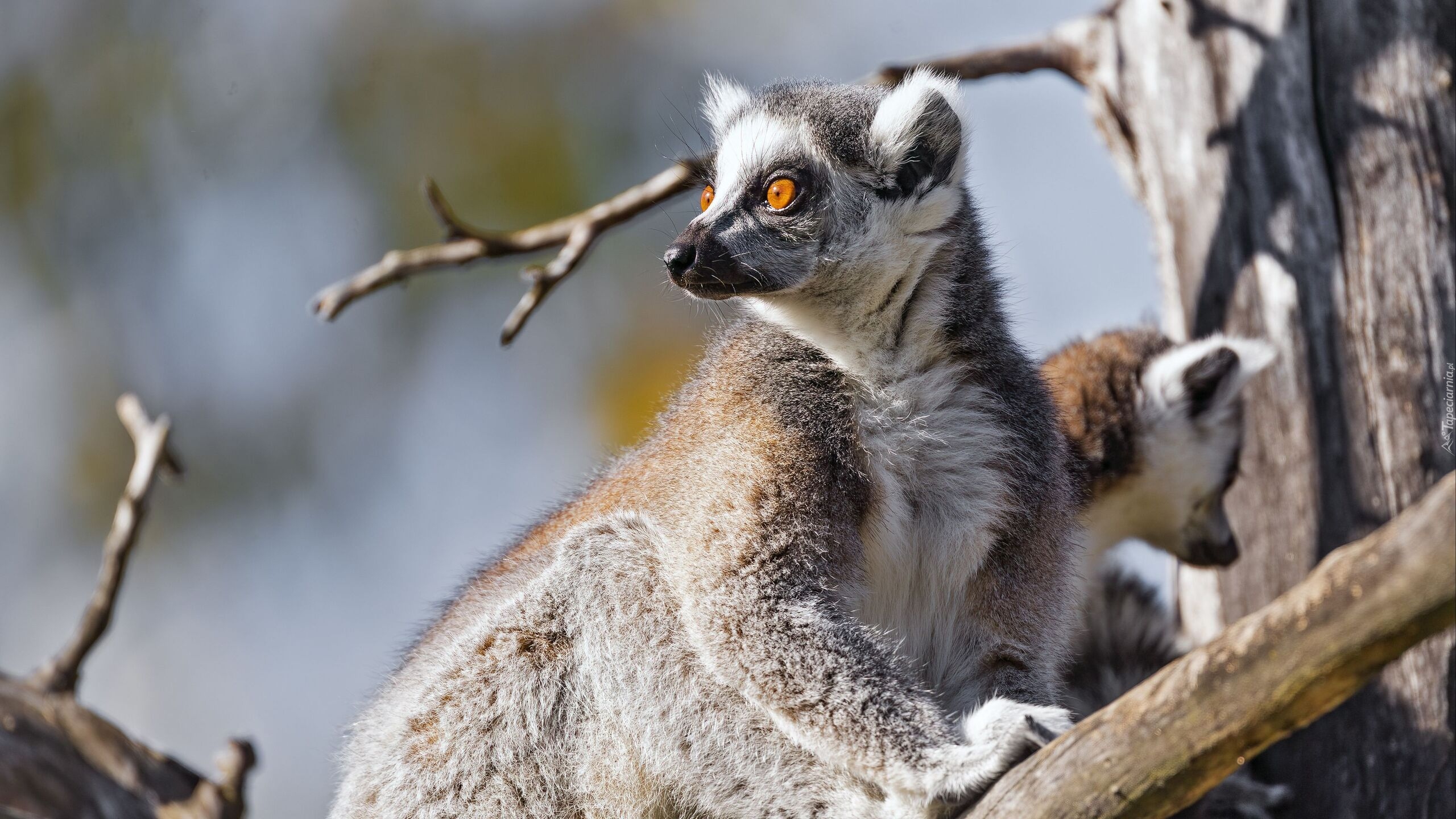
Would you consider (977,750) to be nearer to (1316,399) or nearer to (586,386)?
(1316,399)

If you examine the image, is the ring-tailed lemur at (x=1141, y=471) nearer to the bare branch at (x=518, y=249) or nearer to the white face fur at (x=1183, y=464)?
the white face fur at (x=1183, y=464)

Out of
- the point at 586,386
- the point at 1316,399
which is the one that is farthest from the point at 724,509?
the point at 586,386

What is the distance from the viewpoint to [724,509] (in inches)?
137

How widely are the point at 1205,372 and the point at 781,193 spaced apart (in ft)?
8.13

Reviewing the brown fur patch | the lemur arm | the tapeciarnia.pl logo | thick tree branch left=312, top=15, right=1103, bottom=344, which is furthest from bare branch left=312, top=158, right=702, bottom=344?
the tapeciarnia.pl logo

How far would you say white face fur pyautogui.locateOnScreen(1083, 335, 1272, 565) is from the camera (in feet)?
17.7

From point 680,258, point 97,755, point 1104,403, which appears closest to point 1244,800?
point 1104,403

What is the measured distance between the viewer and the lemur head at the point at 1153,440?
5508 millimetres

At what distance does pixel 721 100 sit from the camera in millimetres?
4445

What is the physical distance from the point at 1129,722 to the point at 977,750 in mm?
540

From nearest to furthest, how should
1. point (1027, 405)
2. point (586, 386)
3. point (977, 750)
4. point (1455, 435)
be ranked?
point (977, 750) < point (1027, 405) < point (1455, 435) < point (586, 386)

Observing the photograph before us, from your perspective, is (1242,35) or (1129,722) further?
(1242,35)

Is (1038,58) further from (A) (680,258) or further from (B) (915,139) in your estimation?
(A) (680,258)

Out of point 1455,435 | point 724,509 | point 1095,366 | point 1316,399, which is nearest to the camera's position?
point 724,509
